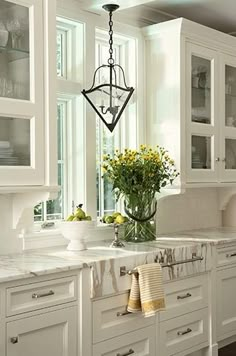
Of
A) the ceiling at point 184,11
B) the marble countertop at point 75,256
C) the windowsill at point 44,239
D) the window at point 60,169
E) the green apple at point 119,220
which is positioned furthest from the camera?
the ceiling at point 184,11

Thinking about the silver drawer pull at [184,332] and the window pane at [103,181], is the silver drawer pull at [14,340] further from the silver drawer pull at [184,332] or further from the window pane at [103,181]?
the window pane at [103,181]

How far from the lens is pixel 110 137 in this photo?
409 centimetres

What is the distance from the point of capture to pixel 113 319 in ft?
10.3

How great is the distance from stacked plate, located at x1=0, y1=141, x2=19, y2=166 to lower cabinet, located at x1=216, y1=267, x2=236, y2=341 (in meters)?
1.80

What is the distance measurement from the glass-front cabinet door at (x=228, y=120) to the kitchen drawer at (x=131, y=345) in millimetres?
1520

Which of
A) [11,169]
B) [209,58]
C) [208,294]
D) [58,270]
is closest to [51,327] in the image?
[58,270]

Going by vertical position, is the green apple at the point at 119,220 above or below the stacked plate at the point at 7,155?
below

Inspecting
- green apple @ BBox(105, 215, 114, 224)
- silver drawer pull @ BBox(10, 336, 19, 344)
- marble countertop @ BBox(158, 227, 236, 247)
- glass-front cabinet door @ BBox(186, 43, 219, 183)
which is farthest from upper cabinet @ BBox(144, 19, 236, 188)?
silver drawer pull @ BBox(10, 336, 19, 344)

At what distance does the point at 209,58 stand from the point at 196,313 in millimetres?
1887

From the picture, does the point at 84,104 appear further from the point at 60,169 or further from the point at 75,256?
the point at 75,256

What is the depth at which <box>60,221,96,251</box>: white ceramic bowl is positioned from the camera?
3.22 metres

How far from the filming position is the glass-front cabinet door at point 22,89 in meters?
2.86

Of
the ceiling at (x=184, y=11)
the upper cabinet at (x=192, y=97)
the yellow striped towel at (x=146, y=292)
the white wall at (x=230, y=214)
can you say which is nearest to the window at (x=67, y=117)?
the ceiling at (x=184, y=11)

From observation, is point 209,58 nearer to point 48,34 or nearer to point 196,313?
point 48,34
